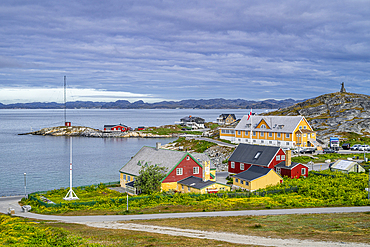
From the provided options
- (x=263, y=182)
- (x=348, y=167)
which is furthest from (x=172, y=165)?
(x=348, y=167)

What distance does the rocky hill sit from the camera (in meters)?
88.8

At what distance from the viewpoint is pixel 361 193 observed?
35.9 meters

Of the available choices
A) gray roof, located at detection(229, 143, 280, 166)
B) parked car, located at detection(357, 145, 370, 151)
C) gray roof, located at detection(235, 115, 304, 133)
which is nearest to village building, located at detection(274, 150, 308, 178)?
gray roof, located at detection(229, 143, 280, 166)

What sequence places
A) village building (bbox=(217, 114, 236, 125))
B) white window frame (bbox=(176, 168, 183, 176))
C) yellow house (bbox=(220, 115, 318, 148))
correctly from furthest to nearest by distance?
village building (bbox=(217, 114, 236, 125))
yellow house (bbox=(220, 115, 318, 148))
white window frame (bbox=(176, 168, 183, 176))

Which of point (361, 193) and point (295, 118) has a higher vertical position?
point (295, 118)

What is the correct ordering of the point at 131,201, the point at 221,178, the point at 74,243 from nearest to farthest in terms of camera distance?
1. the point at 74,243
2. the point at 131,201
3. the point at 221,178

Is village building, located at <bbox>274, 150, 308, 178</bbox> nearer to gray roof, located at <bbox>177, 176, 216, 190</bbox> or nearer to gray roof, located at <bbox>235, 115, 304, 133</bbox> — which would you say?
gray roof, located at <bbox>177, 176, 216, 190</bbox>

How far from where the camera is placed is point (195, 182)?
135 ft

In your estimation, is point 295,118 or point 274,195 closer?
point 274,195

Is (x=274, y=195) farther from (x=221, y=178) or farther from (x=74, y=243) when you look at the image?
(x=74, y=243)

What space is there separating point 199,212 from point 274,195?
11.5 m

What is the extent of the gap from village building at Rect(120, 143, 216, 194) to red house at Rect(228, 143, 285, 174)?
7859 millimetres

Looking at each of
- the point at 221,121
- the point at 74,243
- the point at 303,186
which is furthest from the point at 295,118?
the point at 221,121

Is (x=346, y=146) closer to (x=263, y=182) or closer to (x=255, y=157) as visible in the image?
(x=255, y=157)
